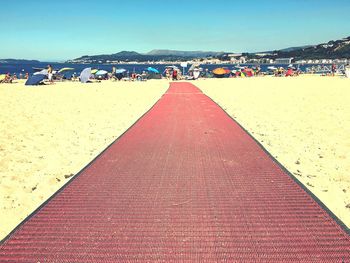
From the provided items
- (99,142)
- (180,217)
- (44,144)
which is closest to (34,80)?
(44,144)

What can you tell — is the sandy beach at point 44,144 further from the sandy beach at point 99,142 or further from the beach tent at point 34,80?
the beach tent at point 34,80

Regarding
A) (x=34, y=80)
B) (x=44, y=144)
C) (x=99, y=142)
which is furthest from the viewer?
(x=34, y=80)

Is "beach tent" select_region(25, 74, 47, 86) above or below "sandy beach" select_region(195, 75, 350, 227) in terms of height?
above

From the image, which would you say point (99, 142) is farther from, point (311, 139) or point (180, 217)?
point (311, 139)

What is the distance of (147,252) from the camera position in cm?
372

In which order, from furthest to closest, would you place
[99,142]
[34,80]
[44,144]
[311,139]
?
1. [34,80]
2. [311,139]
3. [99,142]
4. [44,144]

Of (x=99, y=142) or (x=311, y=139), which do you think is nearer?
(x=99, y=142)

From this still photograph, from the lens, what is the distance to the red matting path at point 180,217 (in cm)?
373

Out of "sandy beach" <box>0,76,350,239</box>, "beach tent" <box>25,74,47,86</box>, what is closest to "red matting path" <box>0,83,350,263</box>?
"sandy beach" <box>0,76,350,239</box>

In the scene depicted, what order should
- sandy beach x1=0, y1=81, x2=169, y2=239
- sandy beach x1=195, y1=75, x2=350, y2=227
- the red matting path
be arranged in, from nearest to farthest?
the red matting path < sandy beach x1=0, y1=81, x2=169, y2=239 < sandy beach x1=195, y1=75, x2=350, y2=227

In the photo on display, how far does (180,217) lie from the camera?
4.58 metres

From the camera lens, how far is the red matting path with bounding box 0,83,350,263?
12.2ft

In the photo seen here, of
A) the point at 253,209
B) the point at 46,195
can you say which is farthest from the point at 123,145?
the point at 253,209

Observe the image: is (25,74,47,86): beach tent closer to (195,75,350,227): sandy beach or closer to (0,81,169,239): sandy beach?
(0,81,169,239): sandy beach
